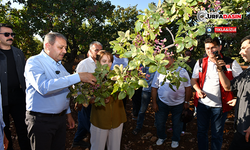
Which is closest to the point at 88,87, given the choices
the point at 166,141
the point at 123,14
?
the point at 166,141

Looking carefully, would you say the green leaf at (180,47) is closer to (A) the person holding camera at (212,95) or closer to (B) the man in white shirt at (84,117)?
(A) the person holding camera at (212,95)

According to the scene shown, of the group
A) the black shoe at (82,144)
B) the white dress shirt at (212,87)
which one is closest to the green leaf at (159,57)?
the white dress shirt at (212,87)

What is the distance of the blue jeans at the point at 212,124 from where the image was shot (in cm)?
321

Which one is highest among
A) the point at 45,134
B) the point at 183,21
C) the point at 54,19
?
the point at 54,19

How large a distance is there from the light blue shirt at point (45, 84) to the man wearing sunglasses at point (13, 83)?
135cm

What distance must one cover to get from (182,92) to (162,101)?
21.5 inches

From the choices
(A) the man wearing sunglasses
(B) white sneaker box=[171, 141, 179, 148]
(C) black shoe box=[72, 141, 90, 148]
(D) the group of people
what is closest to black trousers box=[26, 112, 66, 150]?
(D) the group of people

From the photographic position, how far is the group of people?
2354 mm

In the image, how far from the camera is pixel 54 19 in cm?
990

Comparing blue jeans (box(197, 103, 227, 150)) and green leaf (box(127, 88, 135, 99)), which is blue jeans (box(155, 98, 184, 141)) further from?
green leaf (box(127, 88, 135, 99))

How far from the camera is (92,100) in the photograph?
2656mm

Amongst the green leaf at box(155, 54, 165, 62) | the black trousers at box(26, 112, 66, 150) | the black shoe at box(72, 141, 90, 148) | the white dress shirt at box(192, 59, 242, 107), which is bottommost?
the black shoe at box(72, 141, 90, 148)

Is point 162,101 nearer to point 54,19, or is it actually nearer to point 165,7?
point 165,7

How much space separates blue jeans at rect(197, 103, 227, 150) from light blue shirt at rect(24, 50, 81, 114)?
2734 millimetres
